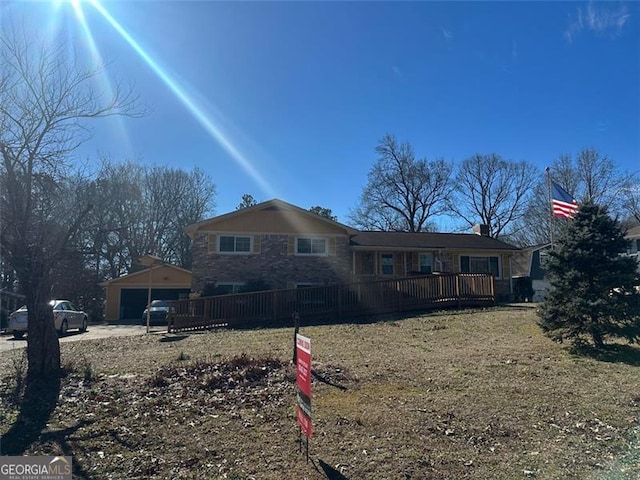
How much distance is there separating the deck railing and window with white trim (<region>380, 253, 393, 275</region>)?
6703mm

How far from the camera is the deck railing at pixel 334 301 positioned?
16.7 m

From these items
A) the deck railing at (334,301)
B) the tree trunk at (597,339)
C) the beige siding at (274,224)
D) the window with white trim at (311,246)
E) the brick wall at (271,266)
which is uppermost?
the beige siding at (274,224)

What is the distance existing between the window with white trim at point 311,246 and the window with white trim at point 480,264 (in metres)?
8.66

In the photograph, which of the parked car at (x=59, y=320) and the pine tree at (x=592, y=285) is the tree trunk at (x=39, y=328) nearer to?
the parked car at (x=59, y=320)

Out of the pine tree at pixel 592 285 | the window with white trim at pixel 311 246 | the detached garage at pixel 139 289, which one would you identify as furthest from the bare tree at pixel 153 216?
the pine tree at pixel 592 285

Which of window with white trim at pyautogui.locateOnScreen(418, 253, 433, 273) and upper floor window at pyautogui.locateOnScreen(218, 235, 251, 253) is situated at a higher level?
upper floor window at pyautogui.locateOnScreen(218, 235, 251, 253)

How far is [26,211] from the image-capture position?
779 centimetres

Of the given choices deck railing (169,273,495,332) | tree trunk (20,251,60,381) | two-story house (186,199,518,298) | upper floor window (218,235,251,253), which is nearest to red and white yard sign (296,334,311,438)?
tree trunk (20,251,60,381)

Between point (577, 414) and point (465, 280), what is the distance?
541 inches

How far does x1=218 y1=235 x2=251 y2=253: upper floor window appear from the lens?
2252cm

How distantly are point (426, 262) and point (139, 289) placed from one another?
1878cm

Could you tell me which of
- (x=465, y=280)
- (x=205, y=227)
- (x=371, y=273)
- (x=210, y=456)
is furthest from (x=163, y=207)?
(x=210, y=456)

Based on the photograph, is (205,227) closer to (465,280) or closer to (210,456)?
(465,280)

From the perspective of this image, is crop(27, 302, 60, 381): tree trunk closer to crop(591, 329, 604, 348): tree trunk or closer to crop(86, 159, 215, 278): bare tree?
crop(591, 329, 604, 348): tree trunk
